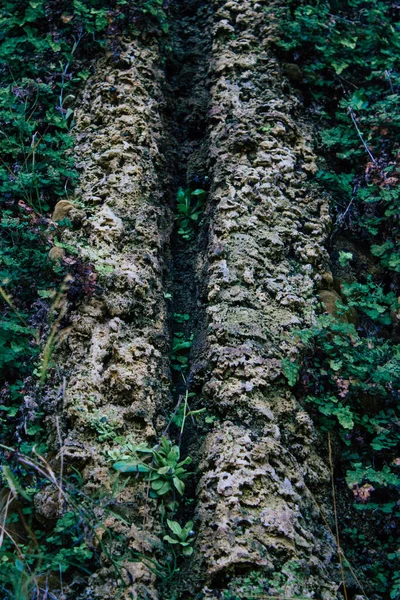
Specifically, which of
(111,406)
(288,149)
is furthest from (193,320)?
(288,149)

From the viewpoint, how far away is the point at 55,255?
3.70 metres

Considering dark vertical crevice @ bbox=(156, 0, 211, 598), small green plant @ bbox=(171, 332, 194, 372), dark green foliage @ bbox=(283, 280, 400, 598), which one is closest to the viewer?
dark green foliage @ bbox=(283, 280, 400, 598)

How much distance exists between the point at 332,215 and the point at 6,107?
278cm

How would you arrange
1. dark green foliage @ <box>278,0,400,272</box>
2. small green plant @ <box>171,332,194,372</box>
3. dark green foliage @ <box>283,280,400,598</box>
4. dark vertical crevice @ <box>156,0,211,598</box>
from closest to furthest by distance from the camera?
dark green foliage @ <box>283,280,400,598</box>
dark vertical crevice @ <box>156,0,211,598</box>
small green plant @ <box>171,332,194,372</box>
dark green foliage @ <box>278,0,400,272</box>

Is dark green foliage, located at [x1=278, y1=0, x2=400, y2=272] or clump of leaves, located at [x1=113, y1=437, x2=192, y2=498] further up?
dark green foliage, located at [x1=278, y1=0, x2=400, y2=272]

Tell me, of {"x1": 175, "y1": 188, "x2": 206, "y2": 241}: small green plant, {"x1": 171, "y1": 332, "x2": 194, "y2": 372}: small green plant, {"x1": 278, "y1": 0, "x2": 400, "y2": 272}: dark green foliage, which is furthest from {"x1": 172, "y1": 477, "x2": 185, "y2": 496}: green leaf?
{"x1": 278, "y1": 0, "x2": 400, "y2": 272}: dark green foliage

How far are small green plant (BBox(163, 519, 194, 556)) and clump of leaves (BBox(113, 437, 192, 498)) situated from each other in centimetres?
17

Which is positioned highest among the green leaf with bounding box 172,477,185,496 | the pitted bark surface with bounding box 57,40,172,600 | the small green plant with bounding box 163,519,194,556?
the pitted bark surface with bounding box 57,40,172,600

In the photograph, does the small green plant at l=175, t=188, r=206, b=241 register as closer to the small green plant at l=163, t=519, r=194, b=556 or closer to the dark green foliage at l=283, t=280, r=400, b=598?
the dark green foliage at l=283, t=280, r=400, b=598

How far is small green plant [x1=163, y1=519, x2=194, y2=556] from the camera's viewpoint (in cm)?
288

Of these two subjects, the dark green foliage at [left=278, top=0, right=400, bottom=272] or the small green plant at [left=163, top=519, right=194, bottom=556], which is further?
the dark green foliage at [left=278, top=0, right=400, bottom=272]

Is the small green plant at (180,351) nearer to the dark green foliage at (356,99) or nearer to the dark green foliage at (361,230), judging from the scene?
the dark green foliage at (361,230)

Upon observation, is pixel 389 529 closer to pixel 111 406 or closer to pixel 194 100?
pixel 111 406

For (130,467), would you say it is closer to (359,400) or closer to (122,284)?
(122,284)
